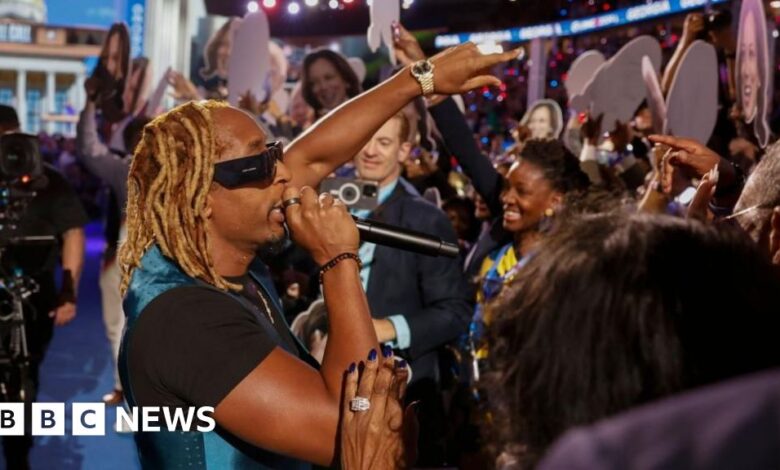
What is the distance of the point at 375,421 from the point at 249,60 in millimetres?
5706

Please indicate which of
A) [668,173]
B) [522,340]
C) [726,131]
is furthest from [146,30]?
[522,340]

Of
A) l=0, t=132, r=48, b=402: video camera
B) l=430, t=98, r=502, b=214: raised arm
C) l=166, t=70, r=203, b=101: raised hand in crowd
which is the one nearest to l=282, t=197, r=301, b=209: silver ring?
l=430, t=98, r=502, b=214: raised arm

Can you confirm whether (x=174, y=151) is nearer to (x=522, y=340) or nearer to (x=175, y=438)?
(x=175, y=438)

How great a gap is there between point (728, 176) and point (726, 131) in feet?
11.5

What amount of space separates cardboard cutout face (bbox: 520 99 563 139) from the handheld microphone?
472 centimetres

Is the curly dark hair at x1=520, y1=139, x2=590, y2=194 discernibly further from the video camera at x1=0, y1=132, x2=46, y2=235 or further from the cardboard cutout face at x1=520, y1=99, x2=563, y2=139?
the cardboard cutout face at x1=520, y1=99, x2=563, y2=139

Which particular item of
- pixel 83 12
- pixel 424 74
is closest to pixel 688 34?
pixel 424 74

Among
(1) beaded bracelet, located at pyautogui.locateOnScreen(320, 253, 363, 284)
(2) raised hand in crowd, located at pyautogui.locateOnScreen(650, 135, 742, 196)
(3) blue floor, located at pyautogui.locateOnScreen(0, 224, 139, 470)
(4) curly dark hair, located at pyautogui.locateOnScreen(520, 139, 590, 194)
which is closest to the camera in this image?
(1) beaded bracelet, located at pyautogui.locateOnScreen(320, 253, 363, 284)

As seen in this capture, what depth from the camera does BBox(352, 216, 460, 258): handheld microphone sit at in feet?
6.98

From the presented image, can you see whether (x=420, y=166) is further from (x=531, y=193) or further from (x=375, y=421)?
(x=375, y=421)

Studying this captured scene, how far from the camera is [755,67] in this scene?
177 inches

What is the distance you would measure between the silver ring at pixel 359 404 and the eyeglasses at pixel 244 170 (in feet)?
→ 2.05

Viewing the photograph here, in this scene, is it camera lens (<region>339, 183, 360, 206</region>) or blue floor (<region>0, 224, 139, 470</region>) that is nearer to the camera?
camera lens (<region>339, 183, 360, 206</region>)

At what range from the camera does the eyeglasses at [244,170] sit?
2.05 m
